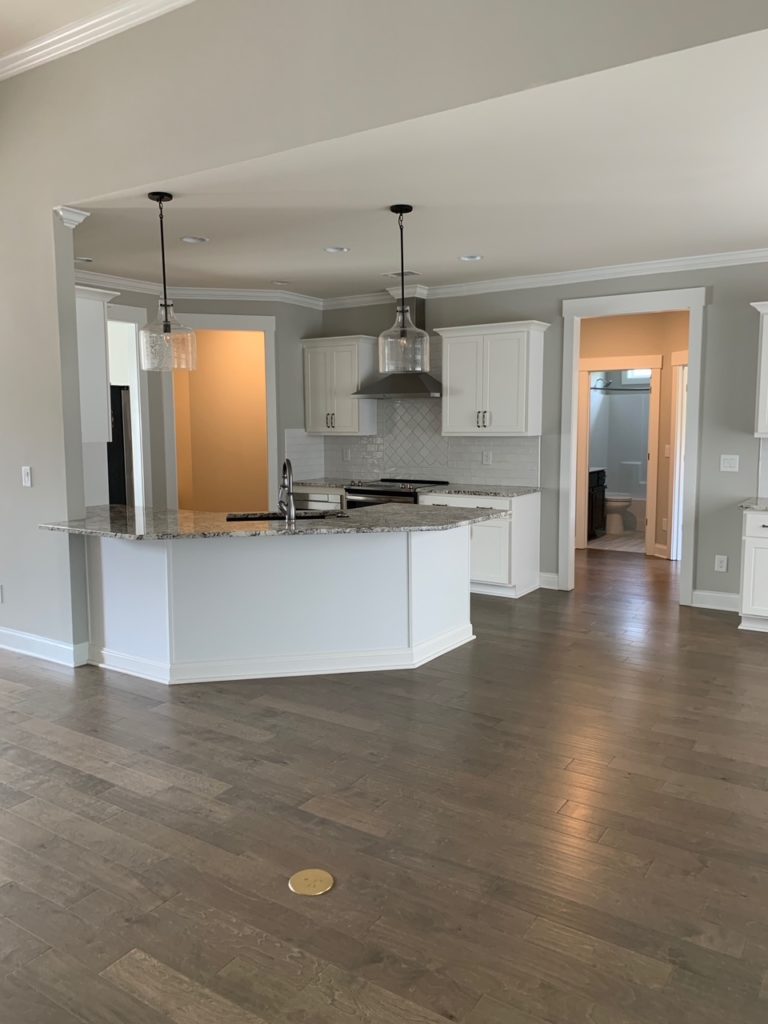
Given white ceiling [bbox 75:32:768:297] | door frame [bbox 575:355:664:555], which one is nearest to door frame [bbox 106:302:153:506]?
white ceiling [bbox 75:32:768:297]

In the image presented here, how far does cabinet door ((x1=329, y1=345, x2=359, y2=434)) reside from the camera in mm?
7391

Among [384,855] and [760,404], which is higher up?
[760,404]

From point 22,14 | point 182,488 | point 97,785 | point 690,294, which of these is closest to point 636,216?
point 690,294

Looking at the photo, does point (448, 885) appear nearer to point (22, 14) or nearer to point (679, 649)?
point (679, 649)

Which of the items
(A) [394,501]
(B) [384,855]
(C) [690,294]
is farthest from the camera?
(A) [394,501]

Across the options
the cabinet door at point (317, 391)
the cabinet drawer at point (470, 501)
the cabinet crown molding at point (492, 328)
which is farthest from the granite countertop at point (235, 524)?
the cabinet door at point (317, 391)

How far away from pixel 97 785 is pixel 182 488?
6.24m

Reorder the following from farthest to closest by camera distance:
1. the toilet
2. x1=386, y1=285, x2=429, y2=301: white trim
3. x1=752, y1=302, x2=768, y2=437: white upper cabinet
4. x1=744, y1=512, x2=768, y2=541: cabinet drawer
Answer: the toilet, x1=386, y1=285, x2=429, y2=301: white trim, x1=752, y1=302, x2=768, y2=437: white upper cabinet, x1=744, y1=512, x2=768, y2=541: cabinet drawer

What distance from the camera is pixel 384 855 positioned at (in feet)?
8.35

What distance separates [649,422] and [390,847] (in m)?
6.89

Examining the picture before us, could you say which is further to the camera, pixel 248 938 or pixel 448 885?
pixel 448 885

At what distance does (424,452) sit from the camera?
739cm

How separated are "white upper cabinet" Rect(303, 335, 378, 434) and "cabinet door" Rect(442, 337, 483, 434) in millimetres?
948

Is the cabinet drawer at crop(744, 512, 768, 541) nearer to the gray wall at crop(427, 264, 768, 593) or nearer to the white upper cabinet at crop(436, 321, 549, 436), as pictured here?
the gray wall at crop(427, 264, 768, 593)
